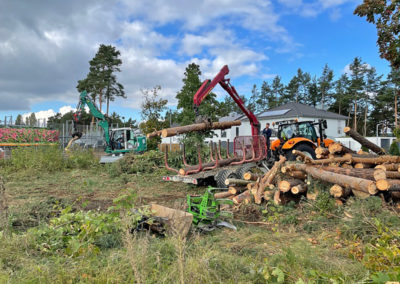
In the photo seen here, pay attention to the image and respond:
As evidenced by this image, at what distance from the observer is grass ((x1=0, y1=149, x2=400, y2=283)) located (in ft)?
8.68

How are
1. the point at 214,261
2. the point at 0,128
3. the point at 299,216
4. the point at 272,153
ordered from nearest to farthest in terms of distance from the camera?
the point at 214,261 → the point at 299,216 → the point at 272,153 → the point at 0,128

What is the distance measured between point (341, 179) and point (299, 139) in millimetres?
4502

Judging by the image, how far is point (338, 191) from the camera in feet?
17.5

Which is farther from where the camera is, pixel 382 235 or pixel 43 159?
pixel 43 159

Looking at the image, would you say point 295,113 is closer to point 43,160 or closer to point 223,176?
point 43,160

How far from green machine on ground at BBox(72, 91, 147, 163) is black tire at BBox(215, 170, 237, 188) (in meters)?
9.74

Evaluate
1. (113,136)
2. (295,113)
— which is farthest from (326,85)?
(113,136)

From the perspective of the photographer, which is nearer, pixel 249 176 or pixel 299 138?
pixel 249 176

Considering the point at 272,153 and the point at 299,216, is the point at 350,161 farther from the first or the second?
the point at 272,153

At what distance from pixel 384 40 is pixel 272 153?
205 inches

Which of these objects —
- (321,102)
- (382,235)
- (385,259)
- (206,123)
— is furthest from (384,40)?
(321,102)

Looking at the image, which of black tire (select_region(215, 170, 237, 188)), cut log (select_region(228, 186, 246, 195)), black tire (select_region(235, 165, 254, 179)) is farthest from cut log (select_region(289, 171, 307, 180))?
black tire (select_region(215, 170, 237, 188))

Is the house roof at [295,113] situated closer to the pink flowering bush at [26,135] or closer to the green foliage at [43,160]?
the pink flowering bush at [26,135]

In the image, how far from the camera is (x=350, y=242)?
3865 mm
